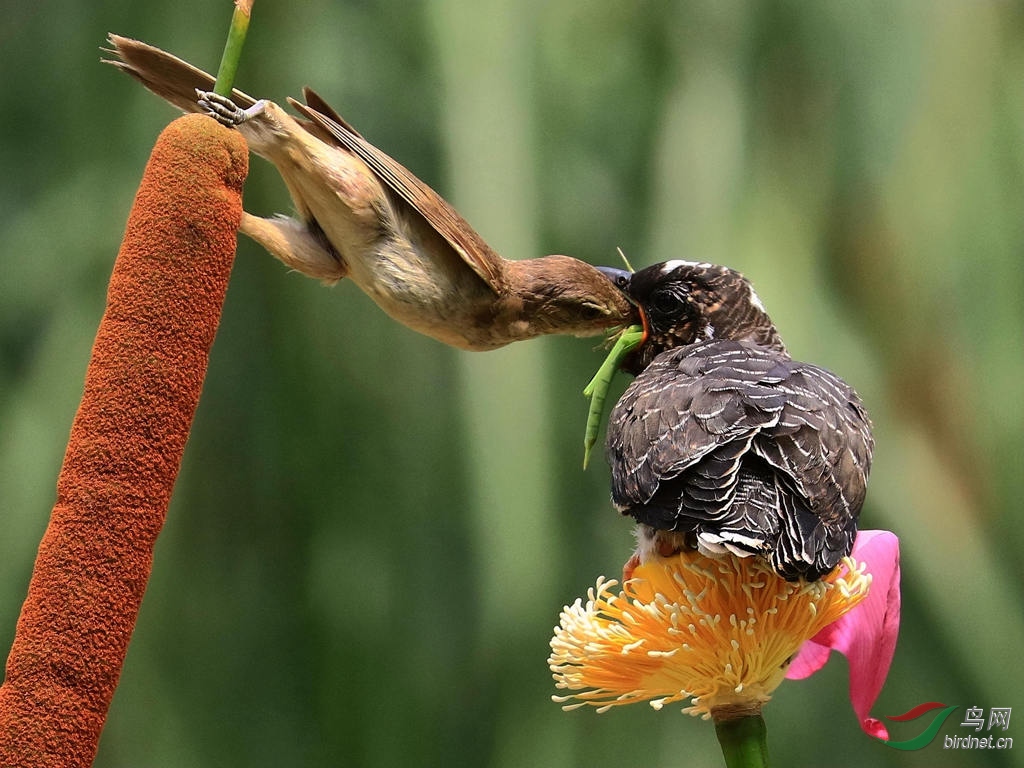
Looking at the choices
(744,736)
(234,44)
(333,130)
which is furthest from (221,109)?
(744,736)

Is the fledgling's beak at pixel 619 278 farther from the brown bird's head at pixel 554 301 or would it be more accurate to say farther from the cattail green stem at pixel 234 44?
the cattail green stem at pixel 234 44

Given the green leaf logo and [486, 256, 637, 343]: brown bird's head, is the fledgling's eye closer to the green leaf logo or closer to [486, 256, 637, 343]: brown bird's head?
[486, 256, 637, 343]: brown bird's head

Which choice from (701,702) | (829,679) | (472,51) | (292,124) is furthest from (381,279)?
(829,679)

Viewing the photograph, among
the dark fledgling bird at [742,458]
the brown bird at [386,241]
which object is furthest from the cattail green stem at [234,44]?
the dark fledgling bird at [742,458]

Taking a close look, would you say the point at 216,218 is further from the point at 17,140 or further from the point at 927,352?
the point at 927,352

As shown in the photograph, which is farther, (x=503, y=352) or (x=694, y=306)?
(x=503, y=352)

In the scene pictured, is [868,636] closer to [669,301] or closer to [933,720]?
[669,301]
